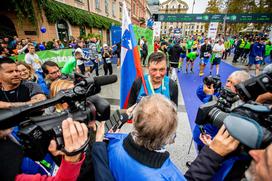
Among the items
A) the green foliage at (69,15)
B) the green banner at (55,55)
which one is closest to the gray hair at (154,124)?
the green banner at (55,55)

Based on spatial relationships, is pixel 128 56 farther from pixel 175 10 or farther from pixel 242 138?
pixel 175 10

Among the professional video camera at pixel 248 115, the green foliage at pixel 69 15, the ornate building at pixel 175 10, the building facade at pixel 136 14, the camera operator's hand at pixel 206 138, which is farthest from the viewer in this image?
the ornate building at pixel 175 10

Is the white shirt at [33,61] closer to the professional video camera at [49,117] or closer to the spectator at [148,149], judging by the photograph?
the professional video camera at [49,117]

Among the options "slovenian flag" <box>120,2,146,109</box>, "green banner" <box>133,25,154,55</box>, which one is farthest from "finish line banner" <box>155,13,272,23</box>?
"slovenian flag" <box>120,2,146,109</box>

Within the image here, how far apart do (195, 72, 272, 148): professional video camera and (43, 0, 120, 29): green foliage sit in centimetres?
1182

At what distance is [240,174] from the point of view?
909 mm

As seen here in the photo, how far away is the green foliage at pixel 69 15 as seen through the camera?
10117 mm

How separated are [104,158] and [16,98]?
2.00 meters

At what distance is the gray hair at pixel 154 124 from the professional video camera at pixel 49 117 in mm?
212

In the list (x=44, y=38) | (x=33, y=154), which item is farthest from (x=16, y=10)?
(x=33, y=154)

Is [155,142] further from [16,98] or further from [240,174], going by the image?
[16,98]

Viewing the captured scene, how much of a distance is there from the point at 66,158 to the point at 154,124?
0.48 metres

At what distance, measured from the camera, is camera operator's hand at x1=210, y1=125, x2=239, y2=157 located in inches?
33.3

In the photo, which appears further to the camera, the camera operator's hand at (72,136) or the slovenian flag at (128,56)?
the slovenian flag at (128,56)
